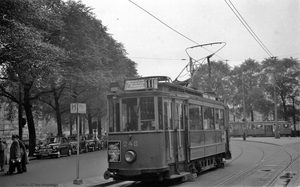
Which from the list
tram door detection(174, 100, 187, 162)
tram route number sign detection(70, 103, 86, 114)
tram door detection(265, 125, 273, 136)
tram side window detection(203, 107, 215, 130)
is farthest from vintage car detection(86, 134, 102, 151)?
tram door detection(265, 125, 273, 136)

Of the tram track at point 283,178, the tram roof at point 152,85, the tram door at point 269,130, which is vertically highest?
the tram roof at point 152,85

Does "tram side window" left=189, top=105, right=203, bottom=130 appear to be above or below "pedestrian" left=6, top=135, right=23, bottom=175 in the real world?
above

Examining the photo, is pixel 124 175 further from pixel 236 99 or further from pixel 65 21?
pixel 236 99

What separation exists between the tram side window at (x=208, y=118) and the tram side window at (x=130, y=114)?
13.5 ft

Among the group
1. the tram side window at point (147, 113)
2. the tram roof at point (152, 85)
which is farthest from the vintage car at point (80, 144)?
the tram side window at point (147, 113)

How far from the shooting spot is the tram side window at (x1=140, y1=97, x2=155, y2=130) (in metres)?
10.7

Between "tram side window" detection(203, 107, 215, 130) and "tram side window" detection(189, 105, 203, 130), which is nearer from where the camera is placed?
"tram side window" detection(189, 105, 203, 130)

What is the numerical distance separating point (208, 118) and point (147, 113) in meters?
4.55

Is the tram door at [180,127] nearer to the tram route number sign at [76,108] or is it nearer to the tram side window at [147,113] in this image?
the tram side window at [147,113]

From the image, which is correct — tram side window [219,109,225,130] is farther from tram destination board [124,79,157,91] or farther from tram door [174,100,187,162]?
tram destination board [124,79,157,91]

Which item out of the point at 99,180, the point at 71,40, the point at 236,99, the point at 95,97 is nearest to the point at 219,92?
the point at 236,99

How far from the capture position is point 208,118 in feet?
47.9

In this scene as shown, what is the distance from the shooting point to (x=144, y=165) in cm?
1046

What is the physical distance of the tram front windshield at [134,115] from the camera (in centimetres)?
1074
